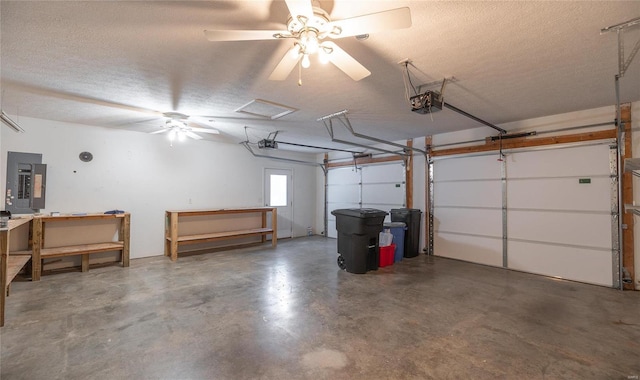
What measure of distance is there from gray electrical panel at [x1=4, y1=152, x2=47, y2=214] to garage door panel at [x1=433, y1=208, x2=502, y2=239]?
7193mm

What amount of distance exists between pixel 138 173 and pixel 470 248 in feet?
22.0

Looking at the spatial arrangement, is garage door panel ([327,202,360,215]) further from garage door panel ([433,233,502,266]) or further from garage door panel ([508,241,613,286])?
garage door panel ([508,241,613,286])

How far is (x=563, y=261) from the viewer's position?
168 inches

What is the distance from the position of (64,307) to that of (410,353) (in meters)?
3.77

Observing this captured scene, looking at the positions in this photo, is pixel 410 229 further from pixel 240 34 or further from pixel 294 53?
pixel 240 34

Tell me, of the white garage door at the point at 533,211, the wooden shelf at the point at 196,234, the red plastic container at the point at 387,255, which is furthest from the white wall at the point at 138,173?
the white garage door at the point at 533,211

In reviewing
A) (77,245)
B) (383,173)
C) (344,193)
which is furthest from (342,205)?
(77,245)

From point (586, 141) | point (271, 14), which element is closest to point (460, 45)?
point (271, 14)

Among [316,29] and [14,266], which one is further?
[14,266]

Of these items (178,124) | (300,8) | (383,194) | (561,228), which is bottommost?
(561,228)

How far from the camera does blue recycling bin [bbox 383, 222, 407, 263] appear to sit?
17.6 feet

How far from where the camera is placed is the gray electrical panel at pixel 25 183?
438 cm

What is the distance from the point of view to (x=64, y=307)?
3158 mm

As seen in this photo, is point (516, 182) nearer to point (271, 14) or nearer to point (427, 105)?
point (427, 105)
